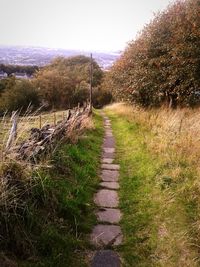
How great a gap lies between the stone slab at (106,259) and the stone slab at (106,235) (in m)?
0.16

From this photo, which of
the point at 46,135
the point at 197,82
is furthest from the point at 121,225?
the point at 197,82

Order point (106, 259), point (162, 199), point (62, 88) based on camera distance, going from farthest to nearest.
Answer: point (62, 88) < point (162, 199) < point (106, 259)

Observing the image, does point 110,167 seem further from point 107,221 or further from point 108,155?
point 107,221

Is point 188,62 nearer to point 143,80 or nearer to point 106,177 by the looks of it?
point 143,80

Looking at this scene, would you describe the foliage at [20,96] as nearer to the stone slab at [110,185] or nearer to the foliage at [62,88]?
the foliage at [62,88]

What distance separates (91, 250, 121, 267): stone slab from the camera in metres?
3.96

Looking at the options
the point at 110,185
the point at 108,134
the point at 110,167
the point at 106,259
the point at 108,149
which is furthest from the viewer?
the point at 108,134

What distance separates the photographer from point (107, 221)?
198 inches

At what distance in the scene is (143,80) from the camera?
15.0 meters

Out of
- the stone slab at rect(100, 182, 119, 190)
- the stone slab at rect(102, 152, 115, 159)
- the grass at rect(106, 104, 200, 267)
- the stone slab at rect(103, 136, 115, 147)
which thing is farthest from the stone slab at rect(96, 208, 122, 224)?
the stone slab at rect(103, 136, 115, 147)

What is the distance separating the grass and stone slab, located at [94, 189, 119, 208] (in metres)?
0.13

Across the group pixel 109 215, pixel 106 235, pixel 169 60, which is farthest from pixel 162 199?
pixel 169 60

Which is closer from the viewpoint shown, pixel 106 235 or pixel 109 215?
pixel 106 235

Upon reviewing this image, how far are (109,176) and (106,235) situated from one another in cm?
261
